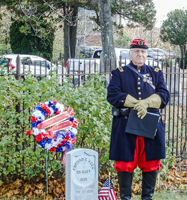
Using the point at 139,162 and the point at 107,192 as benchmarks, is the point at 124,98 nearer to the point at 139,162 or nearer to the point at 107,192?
the point at 139,162

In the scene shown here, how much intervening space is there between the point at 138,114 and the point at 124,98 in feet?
0.72

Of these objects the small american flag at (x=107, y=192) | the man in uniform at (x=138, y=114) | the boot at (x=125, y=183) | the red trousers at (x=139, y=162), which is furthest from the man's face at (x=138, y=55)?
the small american flag at (x=107, y=192)

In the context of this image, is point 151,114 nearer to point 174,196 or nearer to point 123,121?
point 123,121

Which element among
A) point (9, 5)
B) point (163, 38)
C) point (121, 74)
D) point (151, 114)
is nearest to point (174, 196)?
point (151, 114)

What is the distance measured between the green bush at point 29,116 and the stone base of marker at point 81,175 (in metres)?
0.99

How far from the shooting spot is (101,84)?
4945 mm

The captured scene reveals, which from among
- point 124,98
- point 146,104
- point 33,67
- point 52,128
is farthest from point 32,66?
point 146,104

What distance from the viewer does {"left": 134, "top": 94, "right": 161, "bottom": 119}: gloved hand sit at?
11.5 feet

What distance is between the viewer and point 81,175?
344 cm

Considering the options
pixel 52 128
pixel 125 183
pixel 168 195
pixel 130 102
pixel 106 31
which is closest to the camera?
pixel 130 102

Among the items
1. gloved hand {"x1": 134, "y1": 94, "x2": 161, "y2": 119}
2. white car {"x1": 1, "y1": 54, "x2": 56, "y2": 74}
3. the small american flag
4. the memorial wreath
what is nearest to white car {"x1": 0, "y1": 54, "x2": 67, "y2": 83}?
white car {"x1": 1, "y1": 54, "x2": 56, "y2": 74}

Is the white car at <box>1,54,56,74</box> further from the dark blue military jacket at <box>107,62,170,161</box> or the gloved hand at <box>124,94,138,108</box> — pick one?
the gloved hand at <box>124,94,138,108</box>

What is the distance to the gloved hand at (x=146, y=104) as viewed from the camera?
3499 mm

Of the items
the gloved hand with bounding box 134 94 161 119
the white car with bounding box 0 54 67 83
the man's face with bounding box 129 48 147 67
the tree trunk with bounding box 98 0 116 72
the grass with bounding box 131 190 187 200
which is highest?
the tree trunk with bounding box 98 0 116 72
